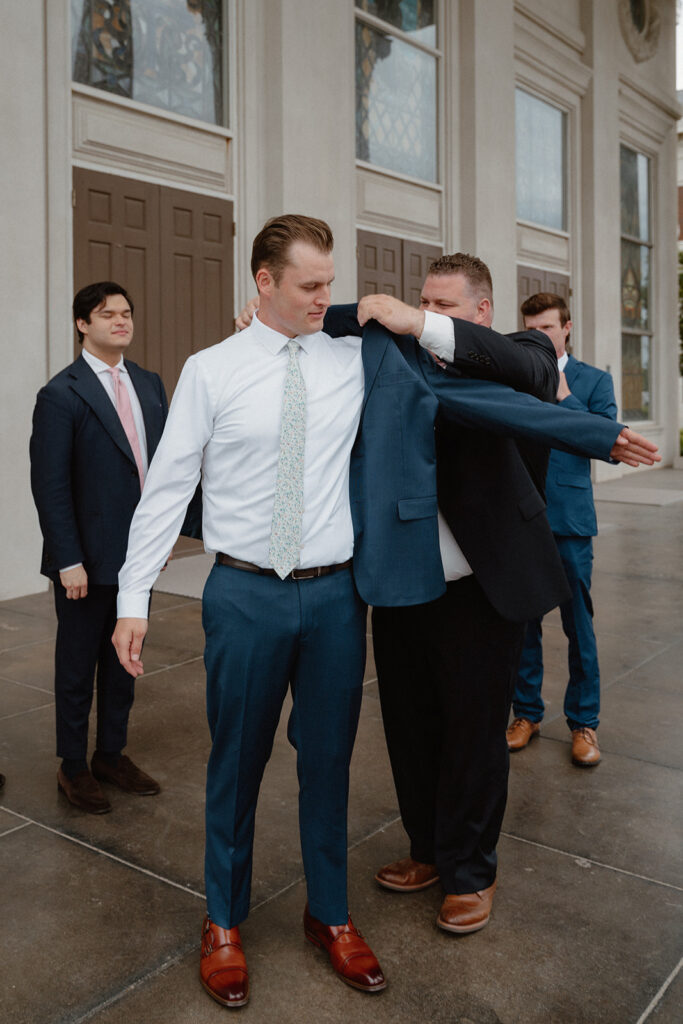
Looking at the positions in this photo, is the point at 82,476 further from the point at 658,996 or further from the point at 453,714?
the point at 658,996

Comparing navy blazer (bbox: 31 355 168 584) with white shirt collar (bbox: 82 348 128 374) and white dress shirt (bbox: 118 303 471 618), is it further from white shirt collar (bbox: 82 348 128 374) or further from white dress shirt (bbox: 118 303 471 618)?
white dress shirt (bbox: 118 303 471 618)

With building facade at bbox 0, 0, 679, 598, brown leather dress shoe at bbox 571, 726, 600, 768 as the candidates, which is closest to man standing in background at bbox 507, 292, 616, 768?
brown leather dress shoe at bbox 571, 726, 600, 768

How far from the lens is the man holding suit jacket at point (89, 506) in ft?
11.6

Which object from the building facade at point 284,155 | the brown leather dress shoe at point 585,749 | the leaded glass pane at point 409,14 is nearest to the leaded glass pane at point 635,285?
the building facade at point 284,155

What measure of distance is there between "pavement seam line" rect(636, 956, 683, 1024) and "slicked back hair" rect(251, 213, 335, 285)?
2.01m

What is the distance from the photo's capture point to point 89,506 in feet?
11.9

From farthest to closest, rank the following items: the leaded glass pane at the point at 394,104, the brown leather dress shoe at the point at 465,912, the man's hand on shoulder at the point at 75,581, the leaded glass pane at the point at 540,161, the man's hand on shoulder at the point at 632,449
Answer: the leaded glass pane at the point at 540,161 → the leaded glass pane at the point at 394,104 → the man's hand on shoulder at the point at 75,581 → the brown leather dress shoe at the point at 465,912 → the man's hand on shoulder at the point at 632,449

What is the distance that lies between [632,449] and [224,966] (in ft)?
5.38

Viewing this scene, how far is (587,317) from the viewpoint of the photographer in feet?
50.8

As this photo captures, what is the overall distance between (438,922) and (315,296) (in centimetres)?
177

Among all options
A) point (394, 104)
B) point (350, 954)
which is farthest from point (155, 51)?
point (350, 954)

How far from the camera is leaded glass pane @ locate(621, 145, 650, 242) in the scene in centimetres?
1681

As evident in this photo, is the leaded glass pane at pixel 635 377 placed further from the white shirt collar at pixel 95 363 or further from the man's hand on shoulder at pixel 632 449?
the man's hand on shoulder at pixel 632 449

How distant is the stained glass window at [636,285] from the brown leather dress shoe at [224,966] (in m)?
15.3
